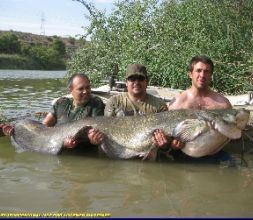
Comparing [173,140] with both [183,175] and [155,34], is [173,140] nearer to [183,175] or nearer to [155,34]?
[183,175]

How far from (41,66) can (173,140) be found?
8758 centimetres

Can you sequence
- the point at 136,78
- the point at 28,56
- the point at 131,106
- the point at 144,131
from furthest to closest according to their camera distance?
the point at 28,56, the point at 131,106, the point at 136,78, the point at 144,131

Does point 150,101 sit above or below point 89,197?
above

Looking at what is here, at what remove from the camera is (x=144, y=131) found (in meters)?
5.97

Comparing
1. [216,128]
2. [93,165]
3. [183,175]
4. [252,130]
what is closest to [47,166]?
[93,165]

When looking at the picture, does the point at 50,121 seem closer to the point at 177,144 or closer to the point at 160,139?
the point at 160,139

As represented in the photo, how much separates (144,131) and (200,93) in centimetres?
116

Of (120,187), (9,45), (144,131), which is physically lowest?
(9,45)

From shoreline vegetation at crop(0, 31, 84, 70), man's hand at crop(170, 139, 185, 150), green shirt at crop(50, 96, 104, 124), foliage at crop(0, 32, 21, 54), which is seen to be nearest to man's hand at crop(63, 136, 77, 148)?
green shirt at crop(50, 96, 104, 124)

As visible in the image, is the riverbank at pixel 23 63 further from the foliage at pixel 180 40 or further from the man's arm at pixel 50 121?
the man's arm at pixel 50 121

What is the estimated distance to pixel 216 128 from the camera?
5559 mm

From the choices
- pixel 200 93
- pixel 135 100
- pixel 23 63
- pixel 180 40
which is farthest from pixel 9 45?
pixel 200 93

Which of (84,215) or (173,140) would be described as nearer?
(84,215)

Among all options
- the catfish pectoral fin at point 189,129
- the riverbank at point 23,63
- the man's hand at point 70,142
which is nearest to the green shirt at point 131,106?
the man's hand at point 70,142
